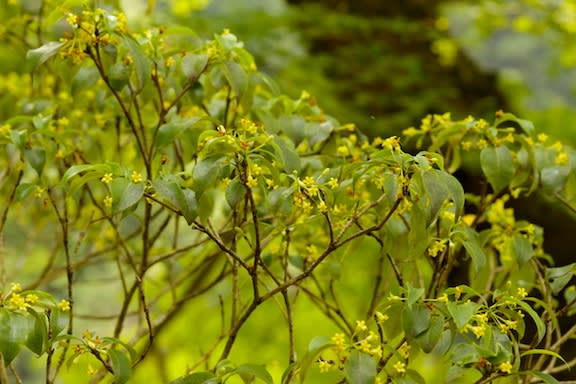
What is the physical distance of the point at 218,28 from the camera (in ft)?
12.6

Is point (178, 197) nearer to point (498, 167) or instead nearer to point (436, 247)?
point (436, 247)

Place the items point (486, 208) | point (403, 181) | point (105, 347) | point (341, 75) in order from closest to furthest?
point (403, 181), point (105, 347), point (486, 208), point (341, 75)

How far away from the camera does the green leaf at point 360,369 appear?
3.62 ft

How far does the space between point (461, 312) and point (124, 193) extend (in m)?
0.50

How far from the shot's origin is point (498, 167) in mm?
1479

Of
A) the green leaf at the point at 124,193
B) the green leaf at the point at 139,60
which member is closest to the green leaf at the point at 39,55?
the green leaf at the point at 139,60

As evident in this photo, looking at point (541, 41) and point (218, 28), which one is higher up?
point (218, 28)

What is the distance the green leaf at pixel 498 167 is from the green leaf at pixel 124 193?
64cm

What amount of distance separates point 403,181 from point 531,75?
377cm

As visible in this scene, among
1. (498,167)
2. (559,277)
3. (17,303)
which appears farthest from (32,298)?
(559,277)

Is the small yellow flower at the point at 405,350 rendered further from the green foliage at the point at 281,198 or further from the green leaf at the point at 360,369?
the green leaf at the point at 360,369

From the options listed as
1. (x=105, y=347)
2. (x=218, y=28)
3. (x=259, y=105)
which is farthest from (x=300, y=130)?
(x=218, y=28)

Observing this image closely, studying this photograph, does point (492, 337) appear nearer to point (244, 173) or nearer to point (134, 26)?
point (244, 173)

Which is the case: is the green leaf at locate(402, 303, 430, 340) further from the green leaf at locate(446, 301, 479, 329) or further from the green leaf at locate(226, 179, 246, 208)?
the green leaf at locate(226, 179, 246, 208)
